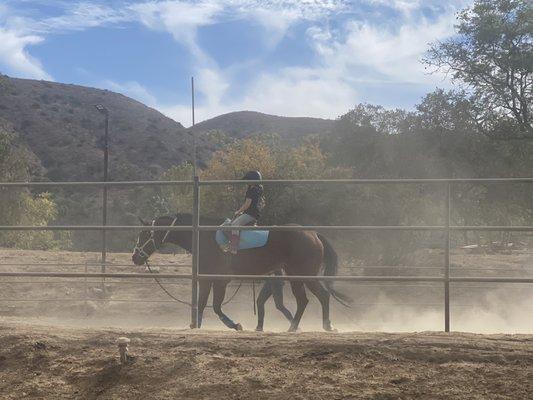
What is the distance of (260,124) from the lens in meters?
78.5

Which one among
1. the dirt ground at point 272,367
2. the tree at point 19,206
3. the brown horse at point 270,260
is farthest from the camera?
the tree at point 19,206

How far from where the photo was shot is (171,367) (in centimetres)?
461

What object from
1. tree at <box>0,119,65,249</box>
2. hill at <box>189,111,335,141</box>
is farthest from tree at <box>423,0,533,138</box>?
hill at <box>189,111,335,141</box>

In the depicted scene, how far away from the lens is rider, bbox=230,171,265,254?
7879mm

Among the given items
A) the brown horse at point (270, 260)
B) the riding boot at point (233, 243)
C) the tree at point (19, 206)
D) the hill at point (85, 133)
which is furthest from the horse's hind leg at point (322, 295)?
the hill at point (85, 133)

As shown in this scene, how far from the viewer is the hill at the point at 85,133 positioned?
170 ft

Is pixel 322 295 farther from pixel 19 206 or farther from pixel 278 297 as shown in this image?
pixel 19 206

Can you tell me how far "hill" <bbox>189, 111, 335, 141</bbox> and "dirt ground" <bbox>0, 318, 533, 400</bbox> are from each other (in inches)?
2730

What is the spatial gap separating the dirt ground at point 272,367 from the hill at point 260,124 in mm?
69331

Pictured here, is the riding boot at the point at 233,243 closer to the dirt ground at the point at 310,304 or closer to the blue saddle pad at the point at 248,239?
the blue saddle pad at the point at 248,239

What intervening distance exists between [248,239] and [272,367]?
3.72 metres

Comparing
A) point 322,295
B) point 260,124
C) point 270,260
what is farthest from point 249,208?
point 260,124

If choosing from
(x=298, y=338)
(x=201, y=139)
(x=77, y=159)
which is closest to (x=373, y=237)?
(x=298, y=338)

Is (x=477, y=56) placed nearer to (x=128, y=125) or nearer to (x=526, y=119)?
(x=526, y=119)
